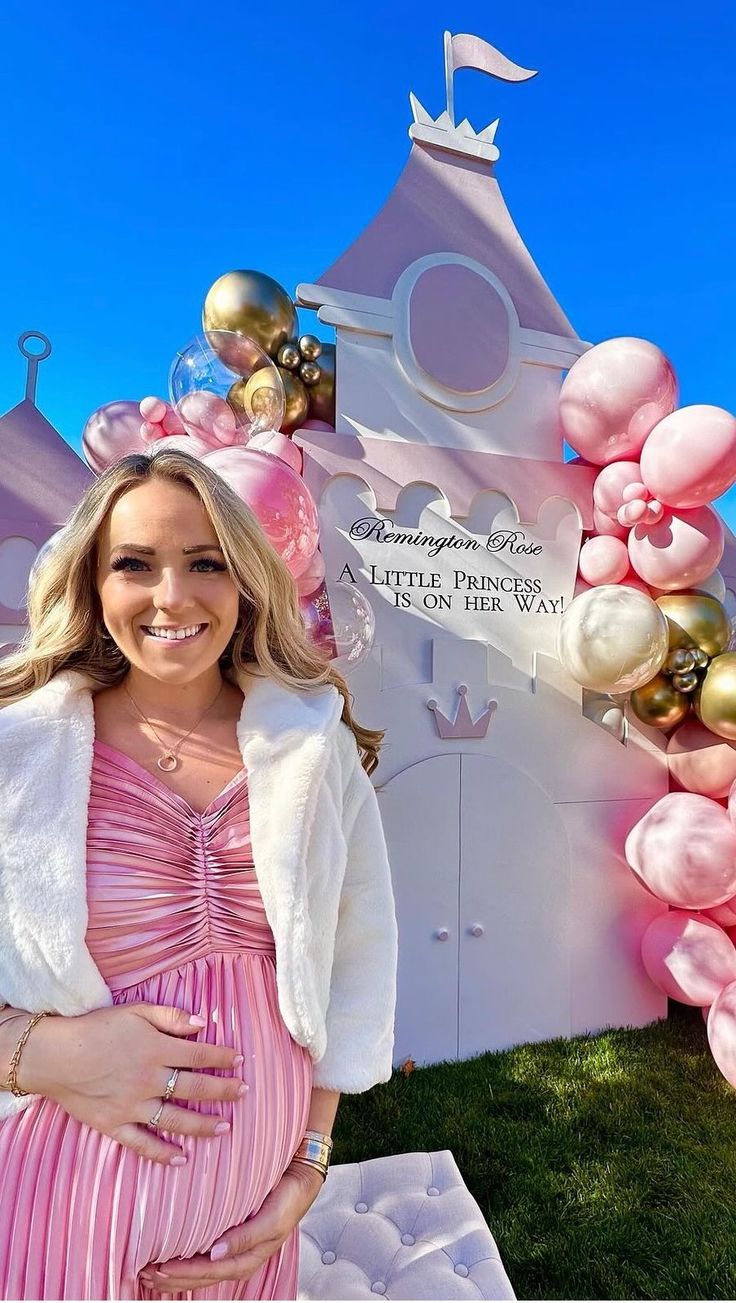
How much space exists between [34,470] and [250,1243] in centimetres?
213

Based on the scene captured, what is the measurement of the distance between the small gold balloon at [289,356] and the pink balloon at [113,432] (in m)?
0.56

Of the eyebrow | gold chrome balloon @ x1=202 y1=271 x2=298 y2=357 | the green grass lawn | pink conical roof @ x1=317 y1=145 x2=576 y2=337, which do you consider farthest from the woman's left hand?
pink conical roof @ x1=317 y1=145 x2=576 y2=337

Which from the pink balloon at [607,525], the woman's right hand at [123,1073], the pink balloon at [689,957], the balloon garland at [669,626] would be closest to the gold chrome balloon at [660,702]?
the balloon garland at [669,626]

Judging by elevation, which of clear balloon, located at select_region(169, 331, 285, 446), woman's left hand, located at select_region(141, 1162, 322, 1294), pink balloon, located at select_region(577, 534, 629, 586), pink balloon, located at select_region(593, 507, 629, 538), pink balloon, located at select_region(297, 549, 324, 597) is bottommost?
woman's left hand, located at select_region(141, 1162, 322, 1294)

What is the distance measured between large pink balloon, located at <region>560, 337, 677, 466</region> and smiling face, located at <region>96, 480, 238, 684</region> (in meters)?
1.94

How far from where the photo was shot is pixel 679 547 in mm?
2480

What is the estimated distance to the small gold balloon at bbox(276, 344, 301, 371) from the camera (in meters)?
2.36

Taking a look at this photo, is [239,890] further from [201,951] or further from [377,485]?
[377,485]

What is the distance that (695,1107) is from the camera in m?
2.35

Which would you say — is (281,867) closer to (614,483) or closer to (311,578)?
(311,578)

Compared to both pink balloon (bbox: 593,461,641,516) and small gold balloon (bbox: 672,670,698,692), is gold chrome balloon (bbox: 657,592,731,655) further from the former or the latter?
pink balloon (bbox: 593,461,641,516)

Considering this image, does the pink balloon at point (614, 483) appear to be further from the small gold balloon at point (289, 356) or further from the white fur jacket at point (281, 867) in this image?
the white fur jacket at point (281, 867)

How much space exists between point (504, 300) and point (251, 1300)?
298 cm

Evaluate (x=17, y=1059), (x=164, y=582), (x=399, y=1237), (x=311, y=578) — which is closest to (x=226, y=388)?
(x=311, y=578)
